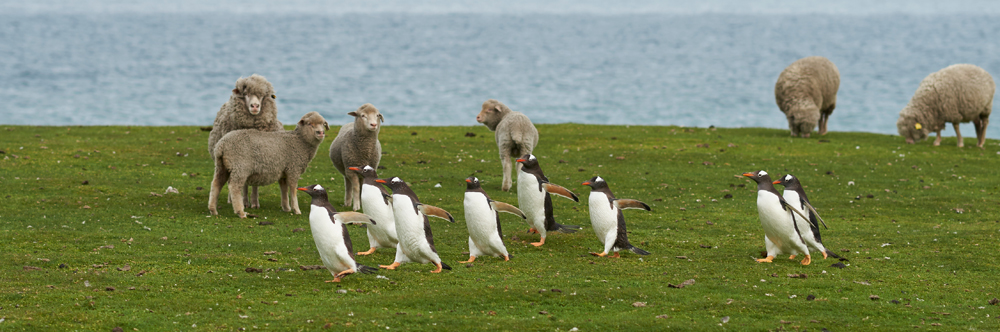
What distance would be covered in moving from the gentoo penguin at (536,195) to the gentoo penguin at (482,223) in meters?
1.14

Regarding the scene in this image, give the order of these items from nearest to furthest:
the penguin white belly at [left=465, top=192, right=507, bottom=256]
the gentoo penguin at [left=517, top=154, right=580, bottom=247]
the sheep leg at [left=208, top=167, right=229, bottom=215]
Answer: the penguin white belly at [left=465, top=192, right=507, bottom=256]
the gentoo penguin at [left=517, top=154, right=580, bottom=247]
the sheep leg at [left=208, top=167, right=229, bottom=215]

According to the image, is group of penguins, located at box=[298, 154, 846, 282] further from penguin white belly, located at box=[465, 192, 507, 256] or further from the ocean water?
the ocean water

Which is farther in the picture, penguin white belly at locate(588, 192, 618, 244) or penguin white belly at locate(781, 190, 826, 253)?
penguin white belly at locate(588, 192, 618, 244)

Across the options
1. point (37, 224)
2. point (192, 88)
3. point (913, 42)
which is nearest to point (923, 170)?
point (37, 224)

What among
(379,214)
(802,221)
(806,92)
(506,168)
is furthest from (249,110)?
(806,92)

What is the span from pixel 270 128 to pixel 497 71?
120299 mm

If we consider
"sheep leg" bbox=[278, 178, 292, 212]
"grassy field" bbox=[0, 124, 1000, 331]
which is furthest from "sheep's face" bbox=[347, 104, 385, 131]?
"grassy field" bbox=[0, 124, 1000, 331]

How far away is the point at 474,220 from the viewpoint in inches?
422

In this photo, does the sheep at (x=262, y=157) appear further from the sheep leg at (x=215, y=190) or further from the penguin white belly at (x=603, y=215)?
the penguin white belly at (x=603, y=215)

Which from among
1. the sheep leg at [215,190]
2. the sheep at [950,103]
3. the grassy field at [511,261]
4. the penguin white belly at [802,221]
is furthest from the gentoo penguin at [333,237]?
the sheep at [950,103]

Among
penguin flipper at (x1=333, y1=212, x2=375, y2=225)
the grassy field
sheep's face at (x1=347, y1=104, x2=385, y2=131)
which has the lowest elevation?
the grassy field

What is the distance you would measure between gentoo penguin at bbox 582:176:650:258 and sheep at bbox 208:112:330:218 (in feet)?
18.7

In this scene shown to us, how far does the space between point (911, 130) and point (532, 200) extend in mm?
20011

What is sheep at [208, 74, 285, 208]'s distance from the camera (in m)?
14.9
